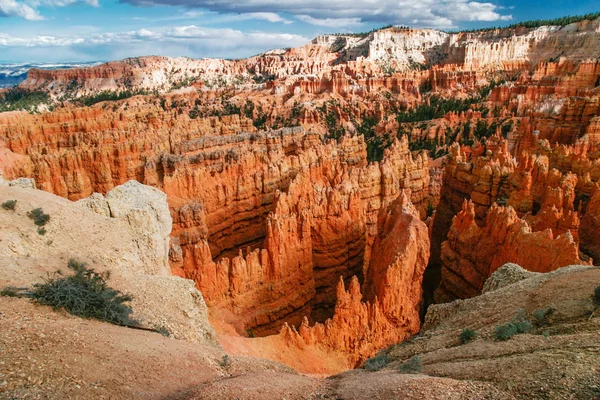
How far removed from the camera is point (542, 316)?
713 centimetres

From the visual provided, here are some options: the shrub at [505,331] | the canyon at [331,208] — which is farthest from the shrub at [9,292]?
the shrub at [505,331]

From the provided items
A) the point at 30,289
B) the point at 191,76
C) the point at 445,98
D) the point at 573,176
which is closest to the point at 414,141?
the point at 445,98

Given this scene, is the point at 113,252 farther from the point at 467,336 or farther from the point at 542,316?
the point at 542,316

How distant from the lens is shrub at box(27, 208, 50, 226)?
372 inches

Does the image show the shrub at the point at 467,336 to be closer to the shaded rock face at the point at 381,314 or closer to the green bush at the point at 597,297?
the green bush at the point at 597,297

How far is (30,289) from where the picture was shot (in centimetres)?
683

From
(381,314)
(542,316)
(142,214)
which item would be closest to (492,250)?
(381,314)

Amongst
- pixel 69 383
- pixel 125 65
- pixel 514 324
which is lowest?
pixel 514 324

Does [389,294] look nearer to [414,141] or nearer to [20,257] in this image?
[20,257]

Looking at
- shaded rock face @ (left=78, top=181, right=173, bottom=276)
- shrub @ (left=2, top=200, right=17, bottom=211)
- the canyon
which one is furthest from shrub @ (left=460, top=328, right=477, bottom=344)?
shrub @ (left=2, top=200, right=17, bottom=211)

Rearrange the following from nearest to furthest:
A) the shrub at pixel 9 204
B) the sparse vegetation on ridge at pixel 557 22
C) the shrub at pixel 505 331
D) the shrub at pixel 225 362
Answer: the shrub at pixel 505 331 < the shrub at pixel 225 362 < the shrub at pixel 9 204 < the sparse vegetation on ridge at pixel 557 22

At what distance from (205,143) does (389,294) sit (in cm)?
2534

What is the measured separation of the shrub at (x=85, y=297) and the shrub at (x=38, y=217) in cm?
223

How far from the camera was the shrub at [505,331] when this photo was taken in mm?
6721
